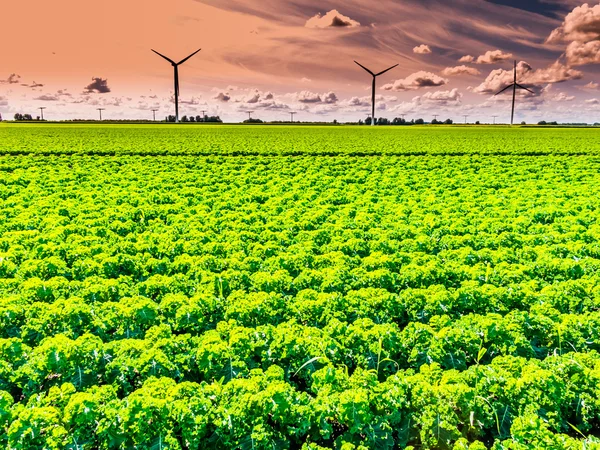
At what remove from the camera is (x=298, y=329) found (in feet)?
20.7

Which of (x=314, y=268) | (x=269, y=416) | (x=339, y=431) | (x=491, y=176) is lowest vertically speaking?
(x=339, y=431)

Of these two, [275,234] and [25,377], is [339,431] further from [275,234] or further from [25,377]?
[275,234]

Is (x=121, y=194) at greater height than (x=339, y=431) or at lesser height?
greater

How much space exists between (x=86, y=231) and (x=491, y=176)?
19.6 metres

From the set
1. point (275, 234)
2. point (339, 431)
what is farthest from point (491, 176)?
point (339, 431)

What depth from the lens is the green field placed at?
4.60 meters

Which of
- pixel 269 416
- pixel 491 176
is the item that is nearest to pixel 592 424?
pixel 269 416

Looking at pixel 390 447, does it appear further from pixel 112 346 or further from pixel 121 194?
pixel 121 194

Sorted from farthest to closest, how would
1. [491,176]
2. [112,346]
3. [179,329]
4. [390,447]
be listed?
[491,176]
[179,329]
[112,346]
[390,447]

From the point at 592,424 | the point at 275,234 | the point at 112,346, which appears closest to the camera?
the point at 592,424

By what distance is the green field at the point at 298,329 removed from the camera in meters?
4.60

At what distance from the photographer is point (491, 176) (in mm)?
23219

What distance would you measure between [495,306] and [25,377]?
6.79m

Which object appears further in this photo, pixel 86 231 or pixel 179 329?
pixel 86 231
